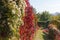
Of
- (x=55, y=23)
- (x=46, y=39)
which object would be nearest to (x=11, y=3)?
(x=46, y=39)

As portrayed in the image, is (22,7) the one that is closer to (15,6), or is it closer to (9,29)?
(15,6)

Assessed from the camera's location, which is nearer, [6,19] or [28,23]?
[6,19]

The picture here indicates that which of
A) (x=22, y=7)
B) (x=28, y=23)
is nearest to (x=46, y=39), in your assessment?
(x=28, y=23)

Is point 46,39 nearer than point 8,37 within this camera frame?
No

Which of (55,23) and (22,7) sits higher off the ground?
(22,7)

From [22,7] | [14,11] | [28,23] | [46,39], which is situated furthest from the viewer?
[46,39]

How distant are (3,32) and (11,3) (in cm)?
113

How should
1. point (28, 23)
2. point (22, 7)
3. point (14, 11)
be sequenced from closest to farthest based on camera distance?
1. point (14, 11)
2. point (22, 7)
3. point (28, 23)

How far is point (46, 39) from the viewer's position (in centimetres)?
2219

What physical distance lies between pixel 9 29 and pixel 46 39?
580 inches

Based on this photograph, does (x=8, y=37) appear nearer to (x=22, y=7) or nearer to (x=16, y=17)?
(x=16, y=17)

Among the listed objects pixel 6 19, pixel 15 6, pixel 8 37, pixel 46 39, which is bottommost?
pixel 46 39

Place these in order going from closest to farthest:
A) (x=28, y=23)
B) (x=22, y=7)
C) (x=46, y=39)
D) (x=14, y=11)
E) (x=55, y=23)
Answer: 1. (x=14, y=11)
2. (x=22, y=7)
3. (x=28, y=23)
4. (x=46, y=39)
5. (x=55, y=23)

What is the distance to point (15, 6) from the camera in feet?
26.0
